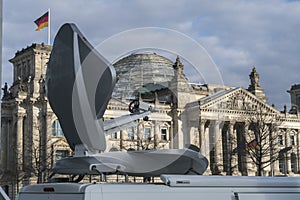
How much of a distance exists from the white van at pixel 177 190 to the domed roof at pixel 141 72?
9.19 ft

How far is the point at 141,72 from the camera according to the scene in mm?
11734

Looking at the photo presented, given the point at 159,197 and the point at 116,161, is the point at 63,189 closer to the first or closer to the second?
the point at 159,197

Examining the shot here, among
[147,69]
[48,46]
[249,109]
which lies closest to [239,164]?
[249,109]

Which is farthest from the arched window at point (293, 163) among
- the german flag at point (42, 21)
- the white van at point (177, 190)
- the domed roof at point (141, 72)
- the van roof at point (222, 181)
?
the white van at point (177, 190)

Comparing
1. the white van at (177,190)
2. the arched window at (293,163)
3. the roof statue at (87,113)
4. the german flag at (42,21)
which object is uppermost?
the german flag at (42,21)

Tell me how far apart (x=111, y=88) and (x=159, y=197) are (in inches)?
128

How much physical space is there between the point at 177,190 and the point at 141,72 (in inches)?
145

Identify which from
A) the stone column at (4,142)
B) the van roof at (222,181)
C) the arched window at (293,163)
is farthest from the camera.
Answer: the arched window at (293,163)

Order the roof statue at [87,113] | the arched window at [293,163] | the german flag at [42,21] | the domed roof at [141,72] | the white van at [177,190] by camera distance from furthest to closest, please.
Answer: the arched window at [293,163] < the german flag at [42,21] < the domed roof at [141,72] < the roof statue at [87,113] < the white van at [177,190]

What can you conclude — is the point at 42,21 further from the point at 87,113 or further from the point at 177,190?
the point at 177,190

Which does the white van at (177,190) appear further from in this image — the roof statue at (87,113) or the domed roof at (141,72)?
the domed roof at (141,72)

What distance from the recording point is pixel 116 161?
35.4ft

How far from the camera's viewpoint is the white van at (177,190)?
8039mm

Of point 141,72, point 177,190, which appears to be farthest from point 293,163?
point 177,190
